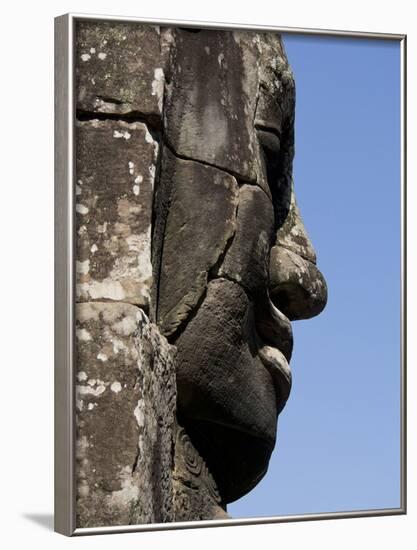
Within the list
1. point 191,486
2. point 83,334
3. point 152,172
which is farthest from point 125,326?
point 191,486

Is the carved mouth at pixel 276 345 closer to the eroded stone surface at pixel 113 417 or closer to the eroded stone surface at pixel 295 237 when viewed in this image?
the eroded stone surface at pixel 295 237

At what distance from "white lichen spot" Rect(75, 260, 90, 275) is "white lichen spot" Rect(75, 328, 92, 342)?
235 millimetres

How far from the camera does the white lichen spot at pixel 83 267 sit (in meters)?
7.58

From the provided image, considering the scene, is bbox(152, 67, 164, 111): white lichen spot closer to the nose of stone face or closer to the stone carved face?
the stone carved face

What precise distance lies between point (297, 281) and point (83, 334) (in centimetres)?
193

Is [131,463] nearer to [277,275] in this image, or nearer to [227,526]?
[227,526]

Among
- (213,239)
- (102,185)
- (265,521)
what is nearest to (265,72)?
(213,239)

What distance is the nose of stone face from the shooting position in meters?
9.18

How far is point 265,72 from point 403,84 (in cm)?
67

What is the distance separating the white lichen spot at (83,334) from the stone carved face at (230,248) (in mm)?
630

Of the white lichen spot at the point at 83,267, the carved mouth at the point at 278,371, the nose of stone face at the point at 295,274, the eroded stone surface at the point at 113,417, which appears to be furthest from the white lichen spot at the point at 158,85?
the carved mouth at the point at 278,371

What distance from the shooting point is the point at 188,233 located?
8.31 metres

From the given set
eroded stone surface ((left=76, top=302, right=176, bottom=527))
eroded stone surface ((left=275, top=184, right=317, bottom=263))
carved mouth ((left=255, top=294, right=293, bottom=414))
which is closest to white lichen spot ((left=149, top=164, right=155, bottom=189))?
eroded stone surface ((left=76, top=302, right=176, bottom=527))

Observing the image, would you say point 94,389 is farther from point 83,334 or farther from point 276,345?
point 276,345
